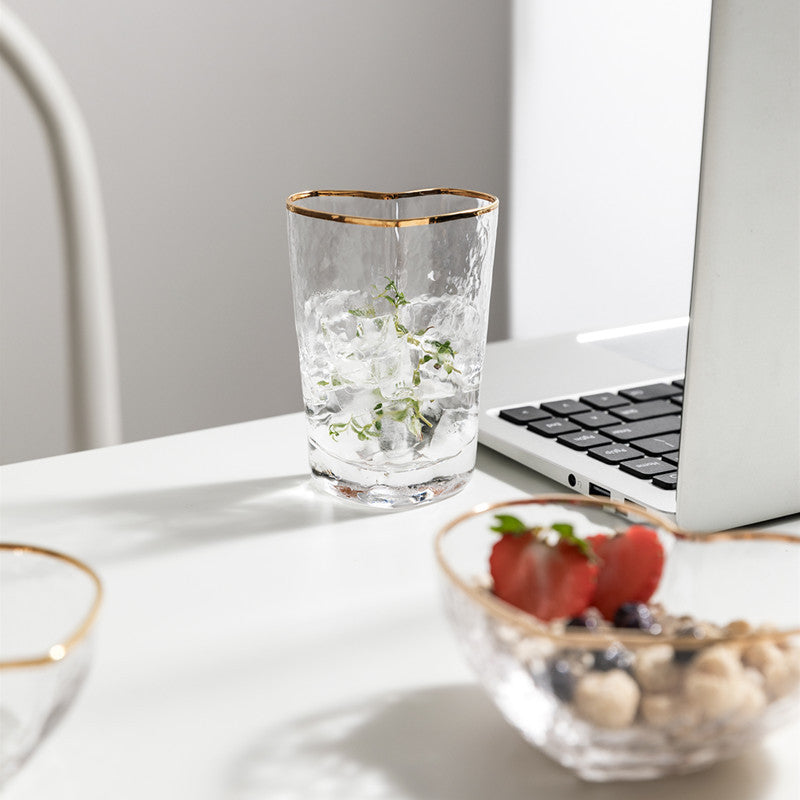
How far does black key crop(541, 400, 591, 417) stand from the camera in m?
0.89

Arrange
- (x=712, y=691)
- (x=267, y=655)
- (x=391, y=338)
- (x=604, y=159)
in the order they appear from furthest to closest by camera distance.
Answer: (x=604, y=159)
(x=391, y=338)
(x=267, y=655)
(x=712, y=691)

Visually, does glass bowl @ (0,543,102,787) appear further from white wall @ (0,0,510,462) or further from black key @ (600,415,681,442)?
white wall @ (0,0,510,462)

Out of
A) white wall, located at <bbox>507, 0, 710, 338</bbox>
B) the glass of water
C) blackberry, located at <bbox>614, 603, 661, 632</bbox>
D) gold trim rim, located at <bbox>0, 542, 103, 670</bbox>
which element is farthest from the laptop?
white wall, located at <bbox>507, 0, 710, 338</bbox>

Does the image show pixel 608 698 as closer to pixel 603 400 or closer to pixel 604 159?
pixel 603 400

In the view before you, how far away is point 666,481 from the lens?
75 cm

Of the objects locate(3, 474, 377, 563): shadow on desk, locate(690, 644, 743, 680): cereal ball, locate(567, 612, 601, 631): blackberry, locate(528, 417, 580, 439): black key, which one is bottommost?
locate(3, 474, 377, 563): shadow on desk

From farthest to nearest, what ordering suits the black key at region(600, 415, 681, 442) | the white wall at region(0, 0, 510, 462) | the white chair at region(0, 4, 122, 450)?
the white wall at region(0, 0, 510, 462), the black key at region(600, 415, 681, 442), the white chair at region(0, 4, 122, 450)

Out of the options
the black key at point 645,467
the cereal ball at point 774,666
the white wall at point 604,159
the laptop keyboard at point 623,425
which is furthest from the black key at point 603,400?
the white wall at point 604,159

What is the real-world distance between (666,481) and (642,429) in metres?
0.10

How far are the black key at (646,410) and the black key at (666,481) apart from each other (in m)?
0.12

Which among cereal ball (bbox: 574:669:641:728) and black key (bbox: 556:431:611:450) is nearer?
cereal ball (bbox: 574:669:641:728)

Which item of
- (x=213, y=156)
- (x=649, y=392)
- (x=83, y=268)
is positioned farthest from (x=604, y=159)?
(x=83, y=268)

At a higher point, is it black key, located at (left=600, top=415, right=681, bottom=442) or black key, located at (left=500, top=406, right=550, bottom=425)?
black key, located at (left=600, top=415, right=681, bottom=442)

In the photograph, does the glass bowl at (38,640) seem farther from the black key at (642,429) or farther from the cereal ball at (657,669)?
the black key at (642,429)
